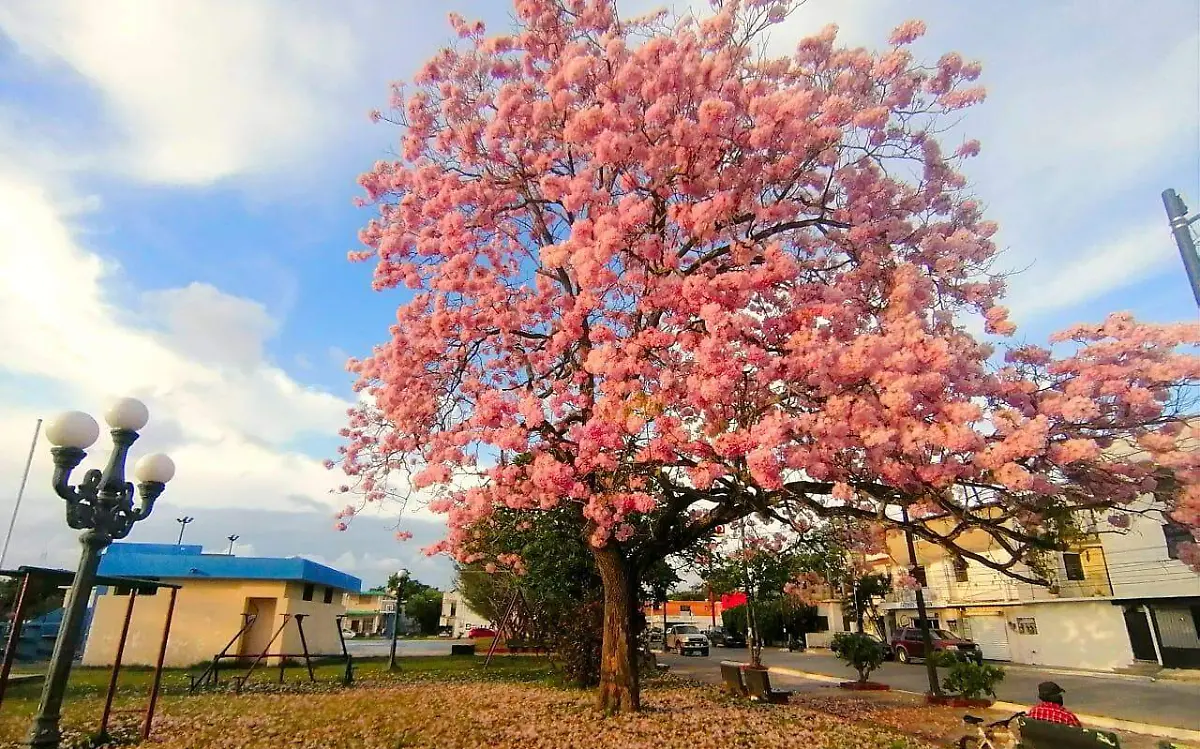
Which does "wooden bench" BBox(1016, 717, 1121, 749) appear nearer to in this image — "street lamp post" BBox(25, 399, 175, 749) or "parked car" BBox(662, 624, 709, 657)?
"street lamp post" BBox(25, 399, 175, 749)

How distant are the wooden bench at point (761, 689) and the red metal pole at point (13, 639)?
10424 millimetres

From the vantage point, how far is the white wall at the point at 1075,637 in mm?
24130

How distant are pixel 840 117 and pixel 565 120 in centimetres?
353

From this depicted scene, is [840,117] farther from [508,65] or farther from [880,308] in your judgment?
[508,65]

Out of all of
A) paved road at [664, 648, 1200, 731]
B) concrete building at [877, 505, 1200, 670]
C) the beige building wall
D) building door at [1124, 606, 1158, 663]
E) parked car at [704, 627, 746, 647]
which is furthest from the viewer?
parked car at [704, 627, 746, 647]

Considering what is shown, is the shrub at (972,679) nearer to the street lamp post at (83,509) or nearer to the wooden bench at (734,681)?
the wooden bench at (734,681)

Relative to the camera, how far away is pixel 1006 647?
94.8 ft

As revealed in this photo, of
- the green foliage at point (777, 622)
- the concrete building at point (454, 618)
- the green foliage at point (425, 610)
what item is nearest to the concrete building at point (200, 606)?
the green foliage at point (777, 622)

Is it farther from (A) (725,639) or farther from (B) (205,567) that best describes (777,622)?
(B) (205,567)

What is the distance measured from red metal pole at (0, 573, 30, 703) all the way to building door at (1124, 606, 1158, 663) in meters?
30.4

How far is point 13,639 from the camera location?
638cm

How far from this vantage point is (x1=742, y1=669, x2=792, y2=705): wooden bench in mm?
11852

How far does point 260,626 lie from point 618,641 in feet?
59.5

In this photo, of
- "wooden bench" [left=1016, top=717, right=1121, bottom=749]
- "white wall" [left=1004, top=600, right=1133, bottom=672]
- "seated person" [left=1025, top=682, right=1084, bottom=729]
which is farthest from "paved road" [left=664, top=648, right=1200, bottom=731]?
"wooden bench" [left=1016, top=717, right=1121, bottom=749]
